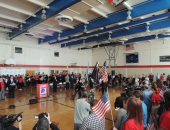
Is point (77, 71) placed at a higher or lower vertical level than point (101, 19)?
lower

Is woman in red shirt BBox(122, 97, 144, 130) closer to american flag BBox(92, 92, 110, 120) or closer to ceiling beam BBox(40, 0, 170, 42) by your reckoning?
american flag BBox(92, 92, 110, 120)

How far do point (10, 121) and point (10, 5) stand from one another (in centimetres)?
631

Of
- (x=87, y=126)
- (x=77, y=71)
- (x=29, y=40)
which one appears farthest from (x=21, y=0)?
(x=77, y=71)

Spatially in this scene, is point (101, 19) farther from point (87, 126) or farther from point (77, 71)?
point (77, 71)

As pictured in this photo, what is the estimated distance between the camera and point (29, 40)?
1387cm

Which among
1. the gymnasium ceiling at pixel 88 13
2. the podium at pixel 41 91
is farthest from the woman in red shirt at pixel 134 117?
the podium at pixel 41 91

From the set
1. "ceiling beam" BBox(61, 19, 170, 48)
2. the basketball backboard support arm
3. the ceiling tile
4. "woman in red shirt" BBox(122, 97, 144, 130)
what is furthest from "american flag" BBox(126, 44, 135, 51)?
"woman in red shirt" BBox(122, 97, 144, 130)

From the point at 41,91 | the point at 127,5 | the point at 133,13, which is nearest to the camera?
the point at 127,5

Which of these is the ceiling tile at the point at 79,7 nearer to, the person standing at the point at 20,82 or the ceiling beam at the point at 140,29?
the ceiling beam at the point at 140,29

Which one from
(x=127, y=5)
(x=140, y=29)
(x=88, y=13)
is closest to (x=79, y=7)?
(x=88, y=13)

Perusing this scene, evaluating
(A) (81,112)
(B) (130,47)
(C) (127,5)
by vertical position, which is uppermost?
(C) (127,5)

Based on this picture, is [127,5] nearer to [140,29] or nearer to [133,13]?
[133,13]

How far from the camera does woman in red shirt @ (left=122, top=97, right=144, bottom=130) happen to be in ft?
4.85

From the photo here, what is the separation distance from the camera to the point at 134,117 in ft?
5.07
